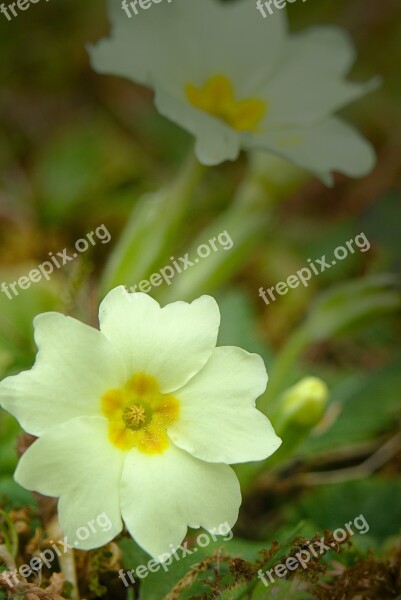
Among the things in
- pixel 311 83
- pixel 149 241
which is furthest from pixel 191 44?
pixel 149 241

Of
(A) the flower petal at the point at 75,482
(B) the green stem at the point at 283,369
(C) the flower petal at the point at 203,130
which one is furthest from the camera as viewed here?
(B) the green stem at the point at 283,369

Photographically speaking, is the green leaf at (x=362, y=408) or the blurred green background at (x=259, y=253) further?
the green leaf at (x=362, y=408)

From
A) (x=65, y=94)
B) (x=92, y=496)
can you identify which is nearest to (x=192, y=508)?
(x=92, y=496)

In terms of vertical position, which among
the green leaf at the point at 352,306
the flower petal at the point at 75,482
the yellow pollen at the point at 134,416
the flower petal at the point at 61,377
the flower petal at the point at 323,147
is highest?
the flower petal at the point at 323,147

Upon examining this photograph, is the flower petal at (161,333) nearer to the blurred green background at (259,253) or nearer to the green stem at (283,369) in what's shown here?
the blurred green background at (259,253)

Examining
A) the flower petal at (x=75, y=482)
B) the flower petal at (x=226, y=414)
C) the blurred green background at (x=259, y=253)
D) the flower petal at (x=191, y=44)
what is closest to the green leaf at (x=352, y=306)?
the blurred green background at (x=259, y=253)

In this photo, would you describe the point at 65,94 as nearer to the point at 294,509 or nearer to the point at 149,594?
the point at 294,509

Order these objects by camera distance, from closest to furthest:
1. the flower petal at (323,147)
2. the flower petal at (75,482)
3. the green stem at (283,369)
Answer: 1. the flower petal at (75,482)
2. the flower petal at (323,147)
3. the green stem at (283,369)

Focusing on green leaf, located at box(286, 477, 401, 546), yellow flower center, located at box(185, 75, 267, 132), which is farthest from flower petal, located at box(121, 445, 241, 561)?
yellow flower center, located at box(185, 75, 267, 132)
